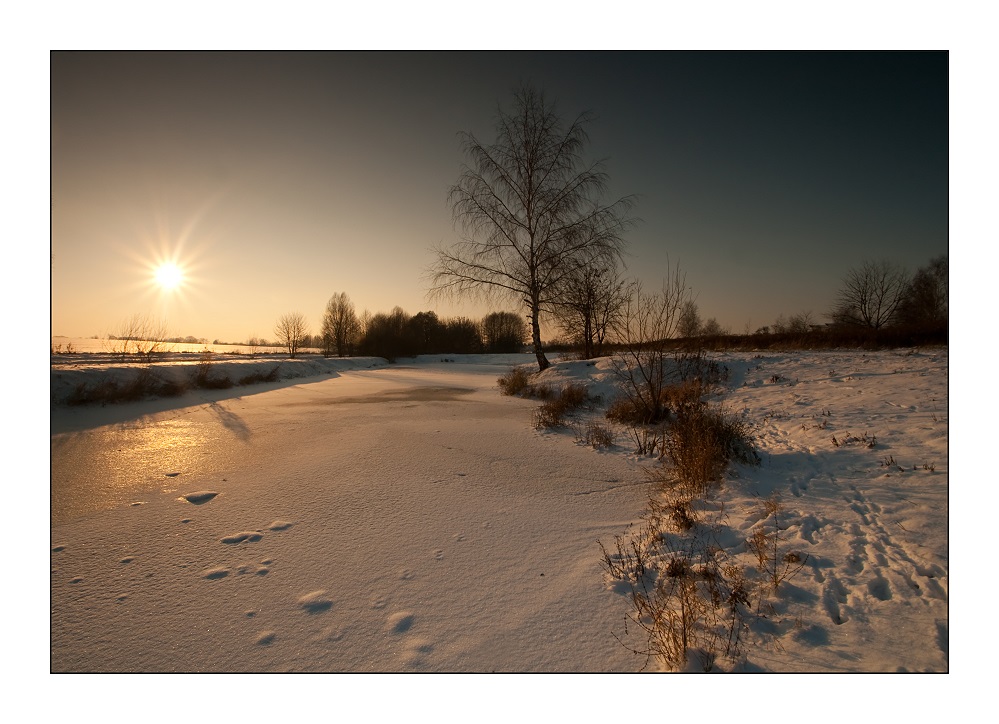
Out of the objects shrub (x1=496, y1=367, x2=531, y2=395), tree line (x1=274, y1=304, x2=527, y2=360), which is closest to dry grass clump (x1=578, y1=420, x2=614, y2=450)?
shrub (x1=496, y1=367, x2=531, y2=395)

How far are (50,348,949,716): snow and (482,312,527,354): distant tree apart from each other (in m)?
39.0

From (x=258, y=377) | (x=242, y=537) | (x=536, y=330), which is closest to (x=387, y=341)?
(x=258, y=377)

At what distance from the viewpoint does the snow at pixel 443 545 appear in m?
1.59

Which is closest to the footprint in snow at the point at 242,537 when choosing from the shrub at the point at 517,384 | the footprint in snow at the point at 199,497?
the footprint in snow at the point at 199,497

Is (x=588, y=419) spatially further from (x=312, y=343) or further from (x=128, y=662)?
(x=312, y=343)

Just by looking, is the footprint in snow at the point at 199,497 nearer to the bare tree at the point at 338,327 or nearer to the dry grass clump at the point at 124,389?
the dry grass clump at the point at 124,389

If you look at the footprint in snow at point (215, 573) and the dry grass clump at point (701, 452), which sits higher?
the dry grass clump at point (701, 452)

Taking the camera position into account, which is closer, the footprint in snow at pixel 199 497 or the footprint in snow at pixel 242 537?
the footprint in snow at pixel 242 537

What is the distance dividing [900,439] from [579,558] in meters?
3.79

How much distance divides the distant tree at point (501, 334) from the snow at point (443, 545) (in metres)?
39.0

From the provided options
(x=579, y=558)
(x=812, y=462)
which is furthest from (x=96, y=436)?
(x=812, y=462)

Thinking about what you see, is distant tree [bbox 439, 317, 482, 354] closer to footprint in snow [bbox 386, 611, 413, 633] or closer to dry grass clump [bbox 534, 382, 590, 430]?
dry grass clump [bbox 534, 382, 590, 430]

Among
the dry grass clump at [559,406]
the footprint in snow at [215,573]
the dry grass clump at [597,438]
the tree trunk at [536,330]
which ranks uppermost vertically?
the tree trunk at [536,330]

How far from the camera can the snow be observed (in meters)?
1.59
